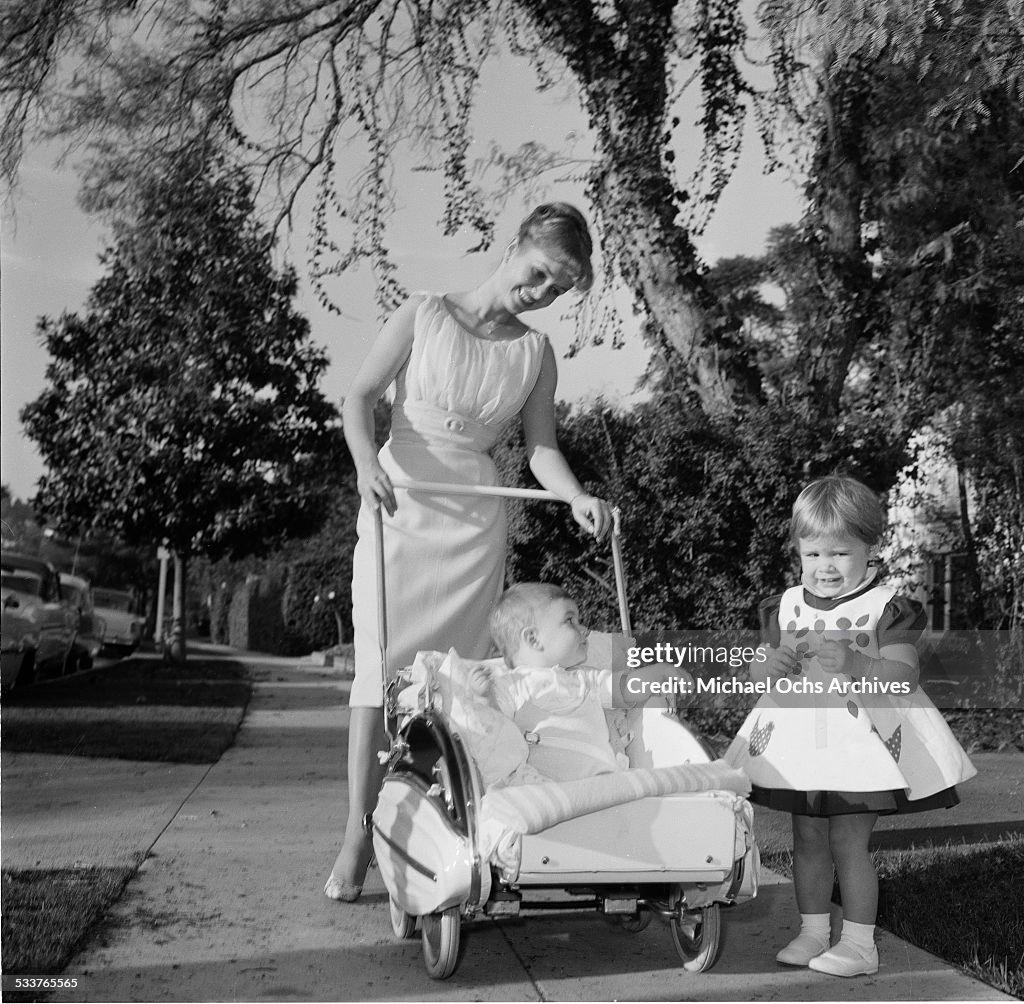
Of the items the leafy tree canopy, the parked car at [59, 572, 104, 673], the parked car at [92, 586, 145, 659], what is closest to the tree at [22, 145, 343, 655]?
the leafy tree canopy

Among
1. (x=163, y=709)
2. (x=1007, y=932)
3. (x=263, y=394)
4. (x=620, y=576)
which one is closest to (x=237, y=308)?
(x=263, y=394)

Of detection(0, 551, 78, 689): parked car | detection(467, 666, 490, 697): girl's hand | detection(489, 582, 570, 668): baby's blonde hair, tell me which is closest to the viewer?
detection(467, 666, 490, 697): girl's hand

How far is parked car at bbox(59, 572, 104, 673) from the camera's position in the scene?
975cm

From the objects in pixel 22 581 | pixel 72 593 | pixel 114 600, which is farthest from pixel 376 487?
pixel 114 600

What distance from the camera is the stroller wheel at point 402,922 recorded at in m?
2.83

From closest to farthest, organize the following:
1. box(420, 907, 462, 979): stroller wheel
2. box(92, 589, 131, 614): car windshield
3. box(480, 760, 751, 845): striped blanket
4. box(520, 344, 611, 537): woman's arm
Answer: box(480, 760, 751, 845): striped blanket, box(420, 907, 462, 979): stroller wheel, box(520, 344, 611, 537): woman's arm, box(92, 589, 131, 614): car windshield

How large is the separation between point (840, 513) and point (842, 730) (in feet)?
1.57

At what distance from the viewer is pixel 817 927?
2.83m

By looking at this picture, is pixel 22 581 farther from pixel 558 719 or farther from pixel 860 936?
pixel 860 936

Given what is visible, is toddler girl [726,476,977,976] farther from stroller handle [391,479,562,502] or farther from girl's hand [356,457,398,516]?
girl's hand [356,457,398,516]

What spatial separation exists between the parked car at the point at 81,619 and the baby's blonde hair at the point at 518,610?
6906 mm

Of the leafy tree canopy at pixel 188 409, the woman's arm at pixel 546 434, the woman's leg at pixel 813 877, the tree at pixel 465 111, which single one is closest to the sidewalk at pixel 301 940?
the woman's leg at pixel 813 877

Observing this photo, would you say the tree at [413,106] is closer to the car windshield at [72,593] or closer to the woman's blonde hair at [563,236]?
the car windshield at [72,593]

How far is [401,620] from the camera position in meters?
3.22
